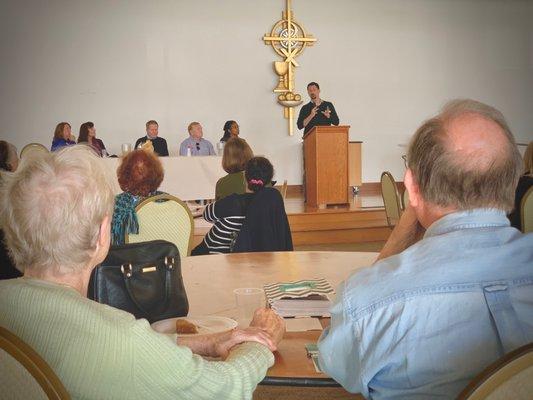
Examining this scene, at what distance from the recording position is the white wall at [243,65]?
9.50 m

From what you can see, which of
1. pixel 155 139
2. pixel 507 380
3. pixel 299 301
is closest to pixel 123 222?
pixel 299 301

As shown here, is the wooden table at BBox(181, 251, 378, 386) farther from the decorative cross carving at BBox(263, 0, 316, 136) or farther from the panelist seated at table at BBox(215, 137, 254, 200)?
the decorative cross carving at BBox(263, 0, 316, 136)

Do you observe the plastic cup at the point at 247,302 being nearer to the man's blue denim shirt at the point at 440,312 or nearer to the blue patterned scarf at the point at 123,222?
the man's blue denim shirt at the point at 440,312

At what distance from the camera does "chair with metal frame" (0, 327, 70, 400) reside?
729mm

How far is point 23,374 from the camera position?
0.73 metres

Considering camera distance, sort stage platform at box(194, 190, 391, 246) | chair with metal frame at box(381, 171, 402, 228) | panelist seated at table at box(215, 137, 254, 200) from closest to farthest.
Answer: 1. panelist seated at table at box(215, 137, 254, 200)
2. chair with metal frame at box(381, 171, 402, 228)
3. stage platform at box(194, 190, 391, 246)

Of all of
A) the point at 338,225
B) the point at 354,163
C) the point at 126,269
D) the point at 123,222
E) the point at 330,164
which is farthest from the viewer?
the point at 354,163

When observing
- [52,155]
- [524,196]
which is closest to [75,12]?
[524,196]

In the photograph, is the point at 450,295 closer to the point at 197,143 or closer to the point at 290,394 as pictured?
the point at 290,394

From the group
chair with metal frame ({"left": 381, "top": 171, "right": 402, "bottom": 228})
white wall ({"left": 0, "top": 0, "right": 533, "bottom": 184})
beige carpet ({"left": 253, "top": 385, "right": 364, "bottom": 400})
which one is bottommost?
beige carpet ({"left": 253, "top": 385, "right": 364, "bottom": 400})

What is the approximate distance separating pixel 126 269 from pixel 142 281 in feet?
0.19

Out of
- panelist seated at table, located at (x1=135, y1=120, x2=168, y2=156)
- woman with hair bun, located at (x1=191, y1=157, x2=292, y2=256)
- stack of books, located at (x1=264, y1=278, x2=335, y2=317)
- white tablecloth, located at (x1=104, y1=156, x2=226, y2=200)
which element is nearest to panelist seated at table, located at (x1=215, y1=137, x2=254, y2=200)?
woman with hair bun, located at (x1=191, y1=157, x2=292, y2=256)

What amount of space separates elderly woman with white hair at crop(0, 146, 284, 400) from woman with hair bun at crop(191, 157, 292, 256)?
1941 mm

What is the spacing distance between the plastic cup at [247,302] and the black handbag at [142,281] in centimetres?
15
